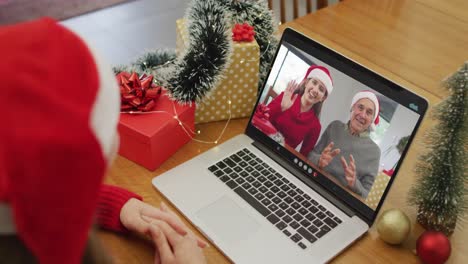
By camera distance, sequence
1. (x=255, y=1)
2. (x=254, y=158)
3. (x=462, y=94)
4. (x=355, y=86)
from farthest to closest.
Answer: (x=255, y=1), (x=254, y=158), (x=355, y=86), (x=462, y=94)

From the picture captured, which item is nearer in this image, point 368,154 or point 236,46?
point 368,154

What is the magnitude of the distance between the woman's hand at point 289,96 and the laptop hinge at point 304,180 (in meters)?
0.09

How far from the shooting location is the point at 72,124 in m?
0.46

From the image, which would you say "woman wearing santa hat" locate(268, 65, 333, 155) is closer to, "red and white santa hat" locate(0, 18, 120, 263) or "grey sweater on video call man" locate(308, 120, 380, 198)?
"grey sweater on video call man" locate(308, 120, 380, 198)

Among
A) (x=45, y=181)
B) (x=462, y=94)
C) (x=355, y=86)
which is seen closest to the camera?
(x=45, y=181)

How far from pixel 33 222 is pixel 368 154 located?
0.60 meters

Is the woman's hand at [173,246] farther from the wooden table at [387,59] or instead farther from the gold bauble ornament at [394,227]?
the gold bauble ornament at [394,227]

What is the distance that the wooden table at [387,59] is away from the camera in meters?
0.87

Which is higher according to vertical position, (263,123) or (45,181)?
(45,181)

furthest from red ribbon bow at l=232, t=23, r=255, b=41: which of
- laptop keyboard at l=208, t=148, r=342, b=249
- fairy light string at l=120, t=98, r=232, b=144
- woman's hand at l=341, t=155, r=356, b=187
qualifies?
woman's hand at l=341, t=155, r=356, b=187

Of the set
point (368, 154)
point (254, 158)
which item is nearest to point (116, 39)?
point (254, 158)

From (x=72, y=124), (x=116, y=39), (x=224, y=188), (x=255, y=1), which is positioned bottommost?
(x=116, y=39)

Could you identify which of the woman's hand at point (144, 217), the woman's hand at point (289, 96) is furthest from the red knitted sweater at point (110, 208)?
the woman's hand at point (289, 96)

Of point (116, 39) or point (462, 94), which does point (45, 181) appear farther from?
point (116, 39)
